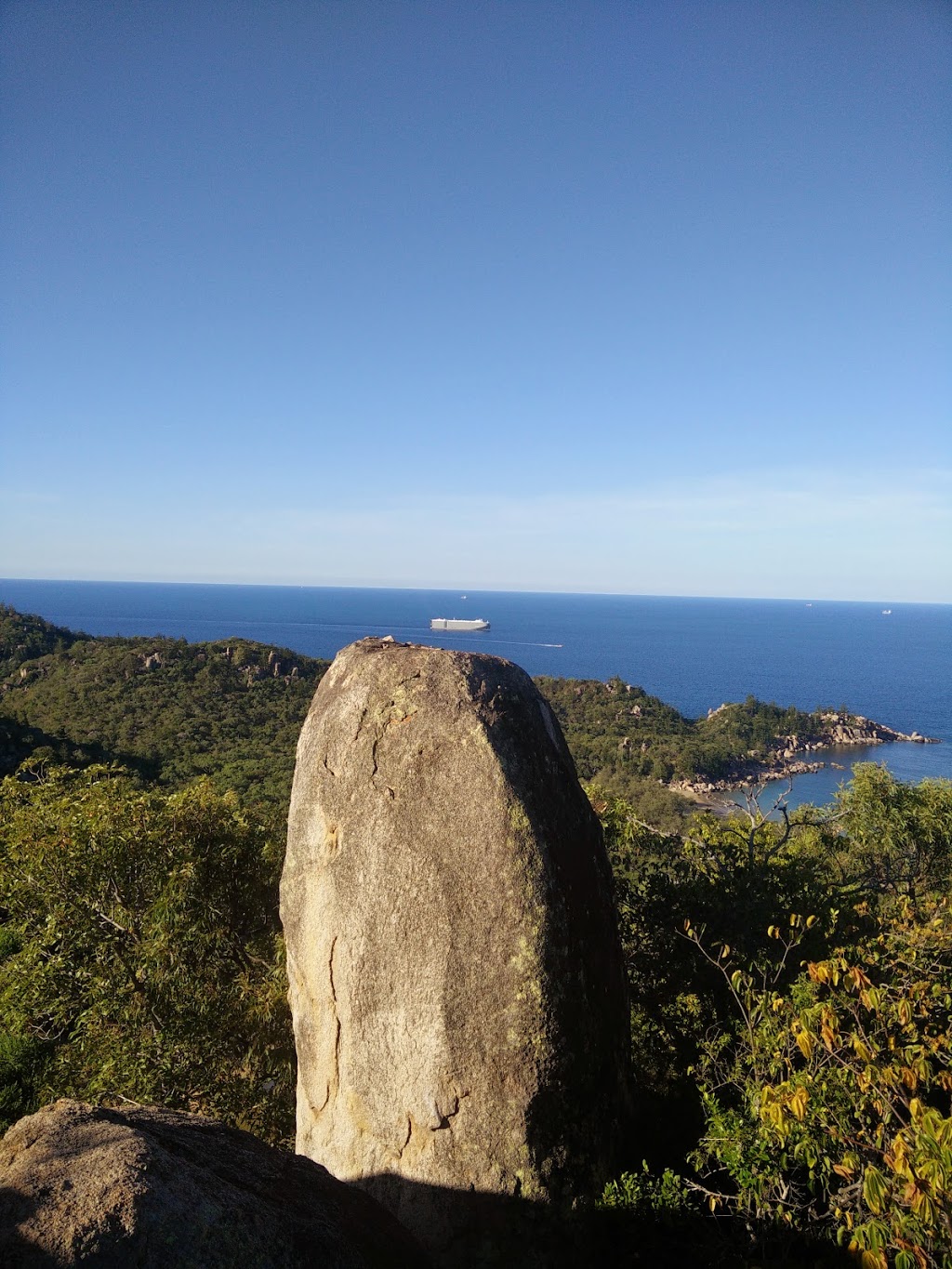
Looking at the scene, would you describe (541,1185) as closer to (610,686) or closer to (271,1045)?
(271,1045)

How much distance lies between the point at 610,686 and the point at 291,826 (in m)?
67.4

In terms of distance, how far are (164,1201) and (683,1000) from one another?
734cm

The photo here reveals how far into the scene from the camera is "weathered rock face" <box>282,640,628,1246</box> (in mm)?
5820

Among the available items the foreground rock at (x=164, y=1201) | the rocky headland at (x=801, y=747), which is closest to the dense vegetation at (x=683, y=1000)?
the foreground rock at (x=164, y=1201)

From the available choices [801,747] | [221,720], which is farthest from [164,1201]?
[801,747]

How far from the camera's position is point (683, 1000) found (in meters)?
9.36

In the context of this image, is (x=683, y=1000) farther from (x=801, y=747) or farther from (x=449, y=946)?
(x=801, y=747)

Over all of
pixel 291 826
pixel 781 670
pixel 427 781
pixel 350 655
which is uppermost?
pixel 350 655

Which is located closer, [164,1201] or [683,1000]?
[164,1201]

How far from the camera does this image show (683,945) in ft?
32.3

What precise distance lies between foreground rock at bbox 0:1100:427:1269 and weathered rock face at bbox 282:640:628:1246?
1088 mm

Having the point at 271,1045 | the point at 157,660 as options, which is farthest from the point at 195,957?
the point at 157,660

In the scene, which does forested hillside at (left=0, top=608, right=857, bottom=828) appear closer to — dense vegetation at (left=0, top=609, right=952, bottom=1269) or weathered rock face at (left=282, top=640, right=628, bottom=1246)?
dense vegetation at (left=0, top=609, right=952, bottom=1269)

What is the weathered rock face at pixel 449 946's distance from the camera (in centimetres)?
582
